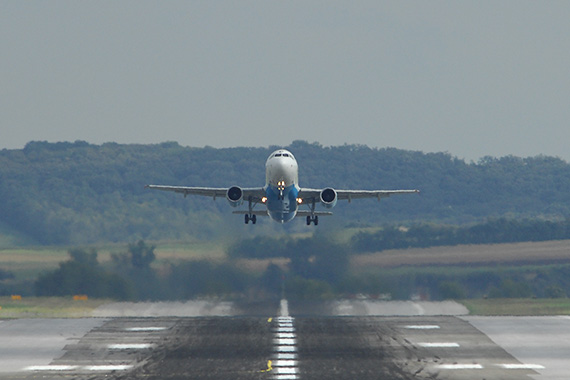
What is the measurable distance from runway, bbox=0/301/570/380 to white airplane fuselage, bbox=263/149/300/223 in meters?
9.30

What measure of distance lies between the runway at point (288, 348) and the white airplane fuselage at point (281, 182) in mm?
9300

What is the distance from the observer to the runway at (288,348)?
56.1 meters

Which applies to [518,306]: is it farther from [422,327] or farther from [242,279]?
Result: [242,279]

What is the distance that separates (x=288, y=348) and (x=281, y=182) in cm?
1651

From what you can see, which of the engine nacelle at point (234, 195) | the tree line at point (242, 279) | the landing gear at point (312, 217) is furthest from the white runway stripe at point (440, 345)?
the tree line at point (242, 279)

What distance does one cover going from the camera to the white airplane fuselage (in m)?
76.9

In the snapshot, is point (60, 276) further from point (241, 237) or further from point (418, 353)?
point (418, 353)

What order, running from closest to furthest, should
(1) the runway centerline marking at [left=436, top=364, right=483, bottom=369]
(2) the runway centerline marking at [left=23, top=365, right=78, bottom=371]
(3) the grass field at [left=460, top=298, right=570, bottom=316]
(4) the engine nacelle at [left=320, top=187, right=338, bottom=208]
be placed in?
1. (2) the runway centerline marking at [left=23, top=365, right=78, bottom=371]
2. (1) the runway centerline marking at [left=436, top=364, right=483, bottom=369]
3. (4) the engine nacelle at [left=320, top=187, right=338, bottom=208]
4. (3) the grass field at [left=460, top=298, right=570, bottom=316]

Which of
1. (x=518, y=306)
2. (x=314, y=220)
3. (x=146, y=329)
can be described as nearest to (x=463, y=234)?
(x=518, y=306)

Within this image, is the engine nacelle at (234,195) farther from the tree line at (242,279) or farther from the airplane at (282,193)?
the tree line at (242,279)

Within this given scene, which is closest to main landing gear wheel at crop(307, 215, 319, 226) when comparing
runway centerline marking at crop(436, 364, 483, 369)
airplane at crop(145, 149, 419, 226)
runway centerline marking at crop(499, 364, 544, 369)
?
airplane at crop(145, 149, 419, 226)

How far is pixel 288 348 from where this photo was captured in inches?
2549

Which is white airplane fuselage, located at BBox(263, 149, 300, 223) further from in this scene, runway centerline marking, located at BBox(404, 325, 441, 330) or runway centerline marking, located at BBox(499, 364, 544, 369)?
runway centerline marking, located at BBox(499, 364, 544, 369)

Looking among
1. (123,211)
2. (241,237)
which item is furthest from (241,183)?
(241,237)
